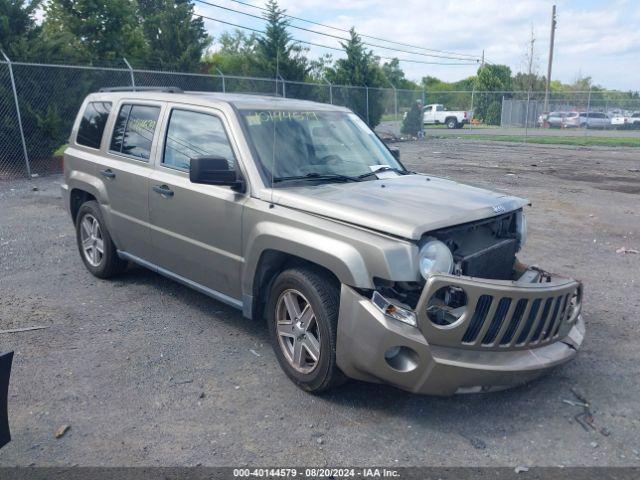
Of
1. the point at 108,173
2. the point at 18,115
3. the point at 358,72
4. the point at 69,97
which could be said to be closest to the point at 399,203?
the point at 108,173

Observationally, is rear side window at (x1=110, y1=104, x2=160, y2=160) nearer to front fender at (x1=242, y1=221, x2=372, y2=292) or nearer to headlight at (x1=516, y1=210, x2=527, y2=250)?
front fender at (x1=242, y1=221, x2=372, y2=292)

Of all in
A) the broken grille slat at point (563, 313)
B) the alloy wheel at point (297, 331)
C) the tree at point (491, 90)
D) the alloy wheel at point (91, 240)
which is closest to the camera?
the broken grille slat at point (563, 313)

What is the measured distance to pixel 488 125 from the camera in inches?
1604

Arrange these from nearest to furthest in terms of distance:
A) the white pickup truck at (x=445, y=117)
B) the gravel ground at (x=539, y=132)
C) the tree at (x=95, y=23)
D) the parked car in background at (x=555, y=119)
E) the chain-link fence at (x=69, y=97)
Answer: the chain-link fence at (x=69, y=97) → the tree at (x=95, y=23) → the gravel ground at (x=539, y=132) → the parked car in background at (x=555, y=119) → the white pickup truck at (x=445, y=117)

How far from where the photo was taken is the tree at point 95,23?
19.9m

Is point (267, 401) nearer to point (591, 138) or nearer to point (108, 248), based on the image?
point (108, 248)

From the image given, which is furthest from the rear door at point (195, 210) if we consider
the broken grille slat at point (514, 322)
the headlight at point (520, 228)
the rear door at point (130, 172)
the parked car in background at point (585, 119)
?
the parked car in background at point (585, 119)

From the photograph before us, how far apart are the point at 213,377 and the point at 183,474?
3.61 feet

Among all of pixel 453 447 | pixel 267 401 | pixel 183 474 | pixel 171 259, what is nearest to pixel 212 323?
pixel 171 259

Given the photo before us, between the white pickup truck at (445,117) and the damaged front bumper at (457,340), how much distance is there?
131ft

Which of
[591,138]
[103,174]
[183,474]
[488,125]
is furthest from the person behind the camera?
[488,125]

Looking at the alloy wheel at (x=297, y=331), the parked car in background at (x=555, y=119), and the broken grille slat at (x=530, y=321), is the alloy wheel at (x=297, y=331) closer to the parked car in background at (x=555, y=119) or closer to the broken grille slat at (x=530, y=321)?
the broken grille slat at (x=530, y=321)

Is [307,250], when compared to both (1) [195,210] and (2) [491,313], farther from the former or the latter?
(1) [195,210]

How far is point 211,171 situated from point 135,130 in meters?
1.83
